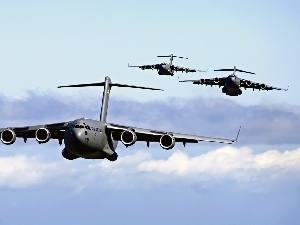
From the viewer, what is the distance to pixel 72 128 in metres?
52.6

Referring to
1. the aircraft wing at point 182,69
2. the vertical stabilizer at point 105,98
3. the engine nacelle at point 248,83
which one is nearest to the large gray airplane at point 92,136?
A: the vertical stabilizer at point 105,98

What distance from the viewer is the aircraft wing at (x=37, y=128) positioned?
56906mm

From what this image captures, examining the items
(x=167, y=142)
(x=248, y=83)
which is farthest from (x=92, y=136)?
(x=248, y=83)

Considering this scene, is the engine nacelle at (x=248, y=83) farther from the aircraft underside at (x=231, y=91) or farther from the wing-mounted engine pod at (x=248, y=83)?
the aircraft underside at (x=231, y=91)

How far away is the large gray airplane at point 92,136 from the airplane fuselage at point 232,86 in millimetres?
23218

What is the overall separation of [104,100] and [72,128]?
11.7m

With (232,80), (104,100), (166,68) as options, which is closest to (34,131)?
(104,100)

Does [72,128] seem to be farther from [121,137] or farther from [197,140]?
[197,140]

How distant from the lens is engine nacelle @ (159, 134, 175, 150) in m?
55.1

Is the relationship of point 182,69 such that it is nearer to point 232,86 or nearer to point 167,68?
point 167,68

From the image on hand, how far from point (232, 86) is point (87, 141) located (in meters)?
32.5

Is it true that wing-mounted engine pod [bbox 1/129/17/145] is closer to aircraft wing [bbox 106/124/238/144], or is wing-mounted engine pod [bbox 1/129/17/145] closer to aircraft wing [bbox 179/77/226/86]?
aircraft wing [bbox 106/124/238/144]

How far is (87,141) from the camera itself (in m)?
52.4

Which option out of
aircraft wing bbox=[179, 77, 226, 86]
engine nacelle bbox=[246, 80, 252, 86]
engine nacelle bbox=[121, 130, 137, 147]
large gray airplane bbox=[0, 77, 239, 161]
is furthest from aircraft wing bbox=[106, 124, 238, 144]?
engine nacelle bbox=[246, 80, 252, 86]
